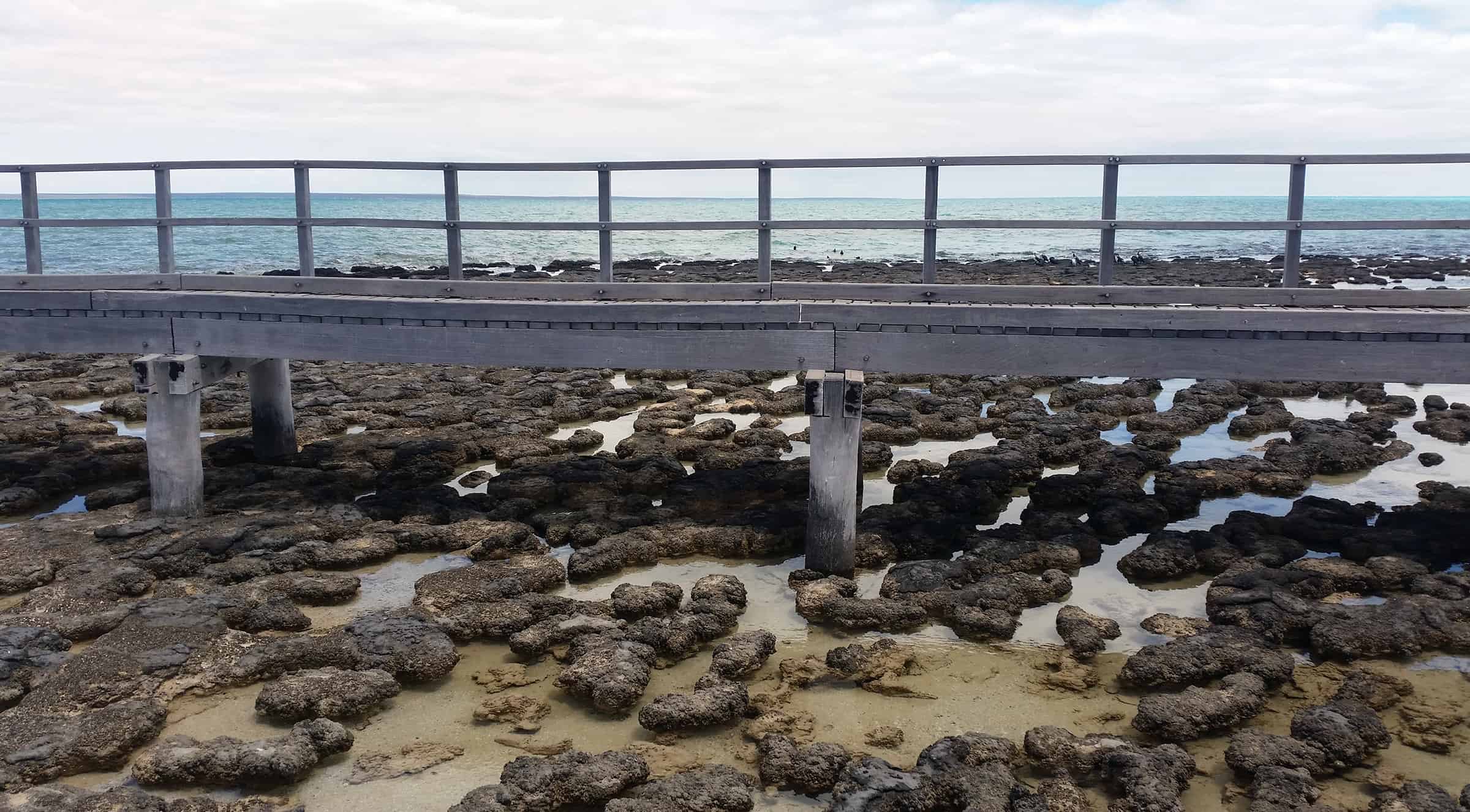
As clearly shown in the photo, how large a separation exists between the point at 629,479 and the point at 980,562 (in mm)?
3615

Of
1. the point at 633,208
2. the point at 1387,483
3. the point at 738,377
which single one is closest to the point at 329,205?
the point at 633,208

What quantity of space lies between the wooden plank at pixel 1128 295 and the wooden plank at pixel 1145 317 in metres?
0.56

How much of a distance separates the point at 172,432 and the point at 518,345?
9.74ft

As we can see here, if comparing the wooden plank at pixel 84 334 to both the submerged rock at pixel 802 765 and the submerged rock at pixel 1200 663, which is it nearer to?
the submerged rock at pixel 802 765

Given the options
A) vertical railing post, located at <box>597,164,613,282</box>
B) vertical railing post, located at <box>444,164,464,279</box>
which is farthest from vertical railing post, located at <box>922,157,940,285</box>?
vertical railing post, located at <box>444,164,464,279</box>

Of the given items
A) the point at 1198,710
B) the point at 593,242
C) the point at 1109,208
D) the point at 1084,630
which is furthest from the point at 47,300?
the point at 593,242

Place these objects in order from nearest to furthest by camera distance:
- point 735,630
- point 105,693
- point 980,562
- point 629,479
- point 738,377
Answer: point 105,693 < point 735,630 < point 980,562 < point 629,479 < point 738,377

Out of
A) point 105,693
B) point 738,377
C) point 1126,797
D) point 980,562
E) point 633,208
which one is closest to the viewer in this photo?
point 1126,797

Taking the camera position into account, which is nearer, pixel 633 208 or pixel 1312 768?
pixel 1312 768

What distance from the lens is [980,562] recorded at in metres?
8.25

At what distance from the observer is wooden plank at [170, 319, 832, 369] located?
8.62 meters

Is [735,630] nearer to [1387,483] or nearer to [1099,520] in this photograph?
[1099,520]

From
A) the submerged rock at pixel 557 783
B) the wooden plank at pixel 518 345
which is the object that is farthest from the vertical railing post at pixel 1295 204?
the submerged rock at pixel 557 783

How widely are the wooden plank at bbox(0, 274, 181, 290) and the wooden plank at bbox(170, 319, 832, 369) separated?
136cm
